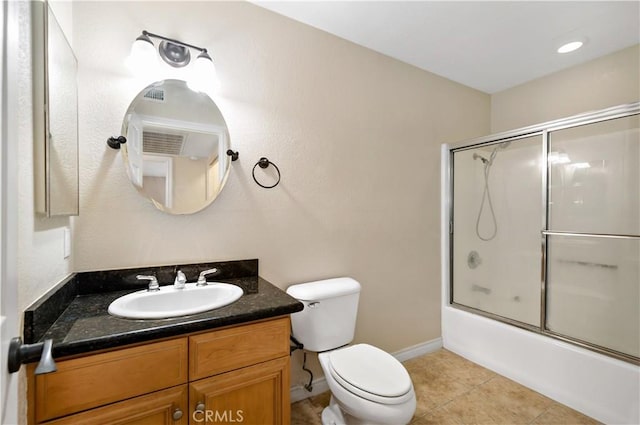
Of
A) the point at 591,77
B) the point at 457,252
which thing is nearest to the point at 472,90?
the point at 591,77

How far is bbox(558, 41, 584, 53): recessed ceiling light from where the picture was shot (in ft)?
7.00

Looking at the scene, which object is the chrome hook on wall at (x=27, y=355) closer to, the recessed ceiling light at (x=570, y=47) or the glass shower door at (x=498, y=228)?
the glass shower door at (x=498, y=228)

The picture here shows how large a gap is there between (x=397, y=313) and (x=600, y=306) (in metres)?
1.42

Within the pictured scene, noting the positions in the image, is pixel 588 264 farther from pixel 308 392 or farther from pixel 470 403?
pixel 308 392

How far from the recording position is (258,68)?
1.77 meters

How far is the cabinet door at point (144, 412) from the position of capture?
934 millimetres

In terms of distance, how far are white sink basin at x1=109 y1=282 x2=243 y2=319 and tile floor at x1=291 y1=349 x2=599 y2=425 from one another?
3.05 feet

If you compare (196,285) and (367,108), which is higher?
(367,108)

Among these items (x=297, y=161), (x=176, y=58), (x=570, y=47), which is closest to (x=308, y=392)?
(x=297, y=161)

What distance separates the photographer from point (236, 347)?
1156mm

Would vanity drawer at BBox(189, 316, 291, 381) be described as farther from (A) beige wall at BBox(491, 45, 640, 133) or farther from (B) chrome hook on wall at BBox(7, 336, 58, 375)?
(A) beige wall at BBox(491, 45, 640, 133)

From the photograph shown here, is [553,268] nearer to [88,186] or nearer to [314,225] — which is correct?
[314,225]

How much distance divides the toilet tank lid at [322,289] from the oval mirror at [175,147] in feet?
2.34

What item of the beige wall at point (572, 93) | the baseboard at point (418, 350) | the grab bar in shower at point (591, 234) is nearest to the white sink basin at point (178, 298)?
the baseboard at point (418, 350)
